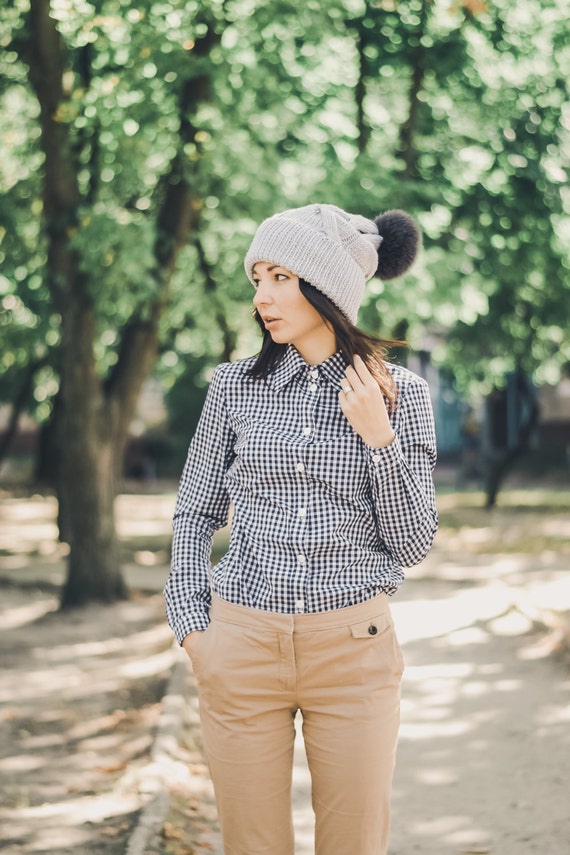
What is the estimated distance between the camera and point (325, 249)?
2.88m

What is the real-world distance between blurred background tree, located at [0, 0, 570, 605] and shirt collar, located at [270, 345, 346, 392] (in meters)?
7.79

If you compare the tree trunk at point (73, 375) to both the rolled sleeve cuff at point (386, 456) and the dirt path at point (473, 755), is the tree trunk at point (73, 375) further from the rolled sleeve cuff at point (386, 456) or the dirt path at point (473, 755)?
the rolled sleeve cuff at point (386, 456)

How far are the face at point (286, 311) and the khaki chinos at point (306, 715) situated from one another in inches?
25.8

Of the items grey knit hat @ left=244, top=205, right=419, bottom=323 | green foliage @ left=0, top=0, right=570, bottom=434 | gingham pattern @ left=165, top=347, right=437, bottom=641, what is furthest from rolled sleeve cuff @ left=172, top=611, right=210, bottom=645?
green foliage @ left=0, top=0, right=570, bottom=434

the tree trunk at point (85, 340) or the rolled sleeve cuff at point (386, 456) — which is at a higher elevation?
the rolled sleeve cuff at point (386, 456)

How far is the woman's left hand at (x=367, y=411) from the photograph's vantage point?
8.86ft

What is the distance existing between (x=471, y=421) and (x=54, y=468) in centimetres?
1405

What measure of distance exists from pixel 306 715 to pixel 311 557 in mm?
380

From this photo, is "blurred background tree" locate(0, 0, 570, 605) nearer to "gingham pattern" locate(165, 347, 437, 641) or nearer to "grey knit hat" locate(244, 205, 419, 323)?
"grey knit hat" locate(244, 205, 419, 323)

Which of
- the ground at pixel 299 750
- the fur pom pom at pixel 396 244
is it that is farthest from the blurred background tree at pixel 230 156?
the fur pom pom at pixel 396 244

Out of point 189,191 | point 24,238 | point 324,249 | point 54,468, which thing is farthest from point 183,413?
point 324,249

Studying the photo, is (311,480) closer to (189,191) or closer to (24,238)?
(189,191)

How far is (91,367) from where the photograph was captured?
11906mm

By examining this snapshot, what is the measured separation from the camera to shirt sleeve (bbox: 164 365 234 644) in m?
2.95
